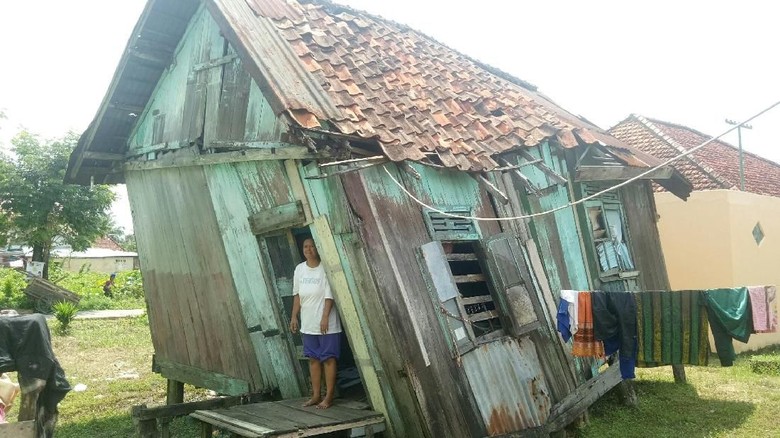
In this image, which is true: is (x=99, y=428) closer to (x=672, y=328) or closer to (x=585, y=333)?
(x=585, y=333)

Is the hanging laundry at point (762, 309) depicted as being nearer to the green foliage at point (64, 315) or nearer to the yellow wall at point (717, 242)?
the yellow wall at point (717, 242)

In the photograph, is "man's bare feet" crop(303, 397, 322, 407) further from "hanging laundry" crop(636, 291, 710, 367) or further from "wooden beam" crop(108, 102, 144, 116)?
"wooden beam" crop(108, 102, 144, 116)

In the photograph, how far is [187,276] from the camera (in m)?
7.84

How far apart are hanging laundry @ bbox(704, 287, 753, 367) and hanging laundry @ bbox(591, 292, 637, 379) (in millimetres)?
810

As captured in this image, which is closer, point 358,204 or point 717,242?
point 358,204

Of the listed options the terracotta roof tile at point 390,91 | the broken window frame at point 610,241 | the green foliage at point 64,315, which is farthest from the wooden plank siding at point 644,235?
the green foliage at point 64,315

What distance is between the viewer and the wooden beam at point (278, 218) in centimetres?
581

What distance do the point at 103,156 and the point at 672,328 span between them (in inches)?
295

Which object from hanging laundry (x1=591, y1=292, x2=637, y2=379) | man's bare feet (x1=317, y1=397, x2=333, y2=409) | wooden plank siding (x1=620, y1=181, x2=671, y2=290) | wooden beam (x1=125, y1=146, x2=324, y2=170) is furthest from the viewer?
wooden plank siding (x1=620, y1=181, x2=671, y2=290)

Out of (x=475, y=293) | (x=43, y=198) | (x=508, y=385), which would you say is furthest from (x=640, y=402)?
(x=43, y=198)

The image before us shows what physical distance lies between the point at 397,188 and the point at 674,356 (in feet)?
A: 11.9

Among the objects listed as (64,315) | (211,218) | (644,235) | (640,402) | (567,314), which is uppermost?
(211,218)

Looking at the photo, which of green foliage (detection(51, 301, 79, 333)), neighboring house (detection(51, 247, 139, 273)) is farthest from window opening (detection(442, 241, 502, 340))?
neighboring house (detection(51, 247, 139, 273))

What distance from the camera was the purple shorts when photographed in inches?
235
